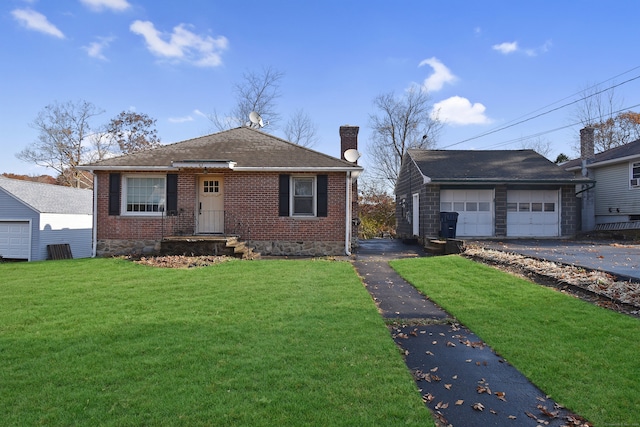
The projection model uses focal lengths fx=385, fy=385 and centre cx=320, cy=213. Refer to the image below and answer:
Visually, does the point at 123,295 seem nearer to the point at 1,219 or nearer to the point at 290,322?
the point at 290,322

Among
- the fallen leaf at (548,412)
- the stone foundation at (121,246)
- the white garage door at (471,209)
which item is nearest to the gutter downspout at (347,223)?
the white garage door at (471,209)

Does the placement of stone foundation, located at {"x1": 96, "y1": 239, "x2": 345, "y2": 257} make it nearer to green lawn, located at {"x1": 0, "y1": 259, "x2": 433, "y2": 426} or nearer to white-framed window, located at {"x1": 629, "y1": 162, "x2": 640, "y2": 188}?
green lawn, located at {"x1": 0, "y1": 259, "x2": 433, "y2": 426}

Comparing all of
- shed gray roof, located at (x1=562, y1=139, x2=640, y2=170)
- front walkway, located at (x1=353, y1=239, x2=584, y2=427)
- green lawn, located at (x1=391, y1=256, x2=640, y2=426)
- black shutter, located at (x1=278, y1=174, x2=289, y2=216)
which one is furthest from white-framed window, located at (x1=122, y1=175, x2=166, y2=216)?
shed gray roof, located at (x1=562, y1=139, x2=640, y2=170)

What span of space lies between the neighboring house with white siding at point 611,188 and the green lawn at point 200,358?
1653cm

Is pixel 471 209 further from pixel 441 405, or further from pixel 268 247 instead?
pixel 441 405

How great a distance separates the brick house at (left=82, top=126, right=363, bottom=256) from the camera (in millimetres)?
13000

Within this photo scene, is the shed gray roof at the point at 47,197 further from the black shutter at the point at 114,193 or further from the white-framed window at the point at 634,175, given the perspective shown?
the white-framed window at the point at 634,175

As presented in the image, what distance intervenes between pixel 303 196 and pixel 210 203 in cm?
327

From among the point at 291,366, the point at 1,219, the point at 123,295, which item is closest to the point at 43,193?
the point at 1,219

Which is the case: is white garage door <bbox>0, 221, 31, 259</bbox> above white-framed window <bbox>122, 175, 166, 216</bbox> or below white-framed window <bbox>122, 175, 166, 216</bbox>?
below

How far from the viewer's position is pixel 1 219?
19.7m

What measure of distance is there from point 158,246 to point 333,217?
19.2ft

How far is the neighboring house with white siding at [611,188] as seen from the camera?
1750cm

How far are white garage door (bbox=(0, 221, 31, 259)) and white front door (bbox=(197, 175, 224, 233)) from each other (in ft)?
40.3
